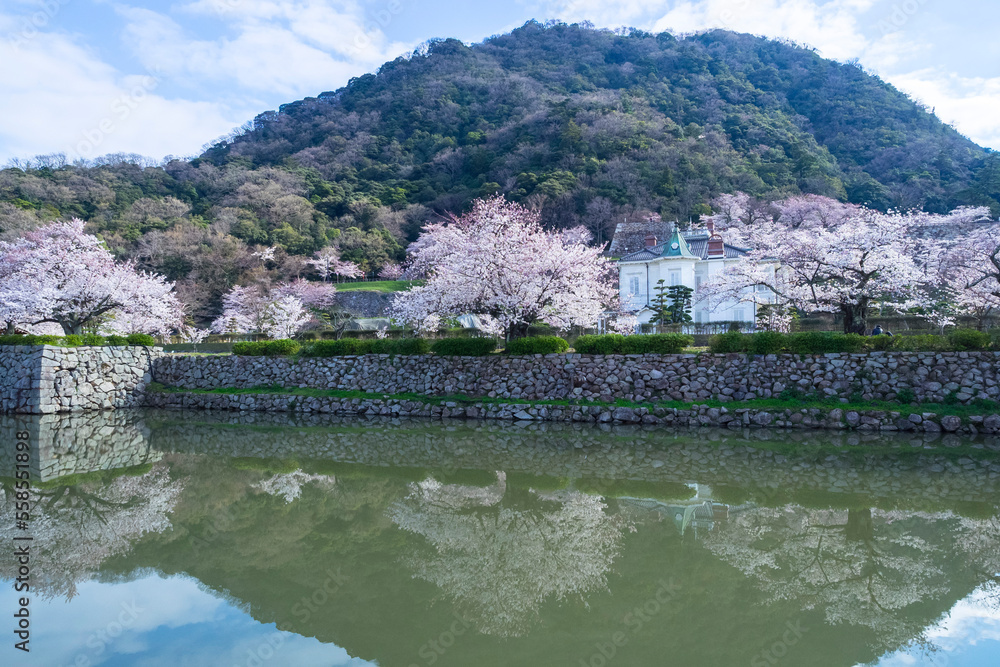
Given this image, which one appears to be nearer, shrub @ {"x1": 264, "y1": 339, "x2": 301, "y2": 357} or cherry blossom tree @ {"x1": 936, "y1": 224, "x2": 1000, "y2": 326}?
cherry blossom tree @ {"x1": 936, "y1": 224, "x2": 1000, "y2": 326}

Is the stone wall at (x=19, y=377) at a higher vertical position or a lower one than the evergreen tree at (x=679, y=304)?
lower

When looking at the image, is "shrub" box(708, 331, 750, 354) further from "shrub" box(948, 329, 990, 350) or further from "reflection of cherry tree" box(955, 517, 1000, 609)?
"reflection of cherry tree" box(955, 517, 1000, 609)

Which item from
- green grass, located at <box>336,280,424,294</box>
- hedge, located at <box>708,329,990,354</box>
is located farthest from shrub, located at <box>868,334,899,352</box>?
green grass, located at <box>336,280,424,294</box>

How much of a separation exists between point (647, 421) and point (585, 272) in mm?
4738

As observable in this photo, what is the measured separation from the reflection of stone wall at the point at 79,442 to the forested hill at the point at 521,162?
1917 centimetres

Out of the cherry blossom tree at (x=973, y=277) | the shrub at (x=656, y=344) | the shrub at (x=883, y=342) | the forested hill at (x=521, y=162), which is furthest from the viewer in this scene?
the forested hill at (x=521, y=162)

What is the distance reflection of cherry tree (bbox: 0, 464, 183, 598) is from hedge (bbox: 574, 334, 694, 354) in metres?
9.62

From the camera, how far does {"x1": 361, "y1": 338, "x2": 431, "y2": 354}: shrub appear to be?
1605cm

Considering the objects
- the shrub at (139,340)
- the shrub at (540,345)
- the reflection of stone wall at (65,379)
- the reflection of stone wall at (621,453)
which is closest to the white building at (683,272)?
the shrub at (540,345)

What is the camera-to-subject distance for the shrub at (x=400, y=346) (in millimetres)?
16047

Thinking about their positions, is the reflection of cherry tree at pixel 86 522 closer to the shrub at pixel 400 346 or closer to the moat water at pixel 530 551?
the moat water at pixel 530 551

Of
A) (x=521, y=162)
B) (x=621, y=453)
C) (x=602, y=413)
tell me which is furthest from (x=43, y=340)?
(x=521, y=162)

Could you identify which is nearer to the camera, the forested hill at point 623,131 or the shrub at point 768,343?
the shrub at point 768,343

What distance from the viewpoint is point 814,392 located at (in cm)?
Answer: 1246
